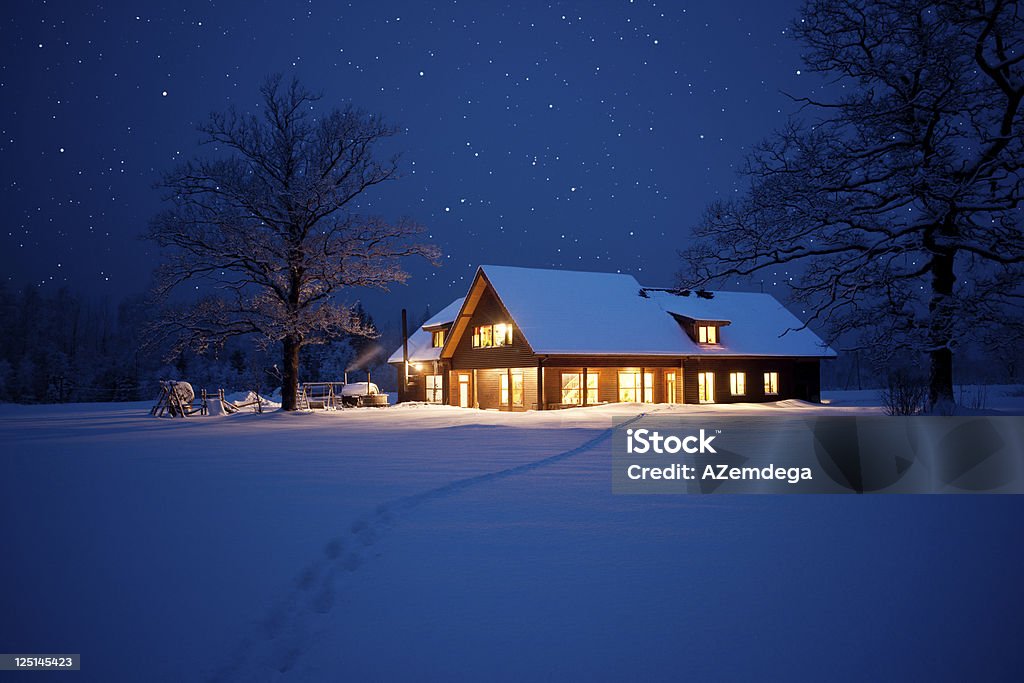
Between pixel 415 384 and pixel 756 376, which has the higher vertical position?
pixel 756 376

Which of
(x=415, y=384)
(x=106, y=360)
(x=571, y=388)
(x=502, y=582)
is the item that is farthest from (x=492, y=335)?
(x=106, y=360)

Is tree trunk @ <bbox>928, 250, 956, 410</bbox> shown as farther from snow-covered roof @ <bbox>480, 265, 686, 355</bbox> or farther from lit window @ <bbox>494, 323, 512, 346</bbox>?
lit window @ <bbox>494, 323, 512, 346</bbox>

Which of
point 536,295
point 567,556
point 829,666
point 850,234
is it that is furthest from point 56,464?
point 536,295

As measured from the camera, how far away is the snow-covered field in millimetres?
3938

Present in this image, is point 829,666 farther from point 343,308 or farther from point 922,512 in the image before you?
point 343,308

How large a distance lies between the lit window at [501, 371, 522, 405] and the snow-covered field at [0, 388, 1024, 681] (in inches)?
890

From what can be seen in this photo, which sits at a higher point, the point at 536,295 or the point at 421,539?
the point at 536,295

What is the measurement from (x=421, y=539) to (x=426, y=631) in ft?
6.77

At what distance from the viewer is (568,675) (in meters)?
3.73

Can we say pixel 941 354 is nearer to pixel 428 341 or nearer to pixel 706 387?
pixel 706 387

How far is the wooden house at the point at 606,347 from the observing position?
31.3m

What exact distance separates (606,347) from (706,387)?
23.9 ft

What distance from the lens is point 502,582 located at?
509cm

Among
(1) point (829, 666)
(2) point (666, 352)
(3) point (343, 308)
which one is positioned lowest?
(1) point (829, 666)
